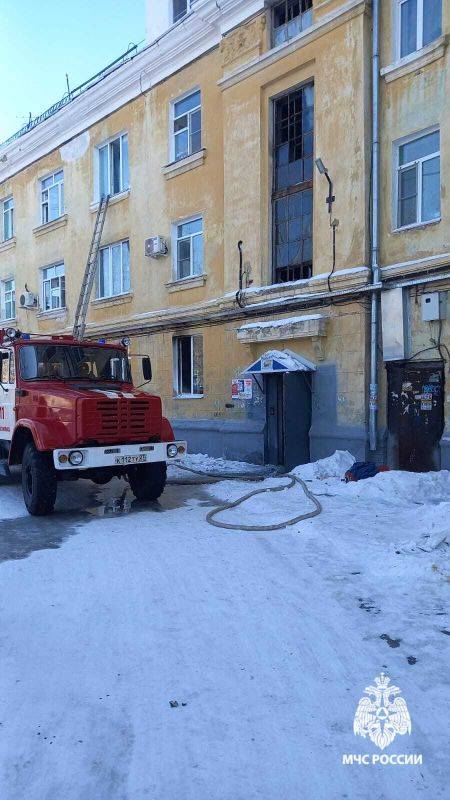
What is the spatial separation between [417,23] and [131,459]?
29.7 feet

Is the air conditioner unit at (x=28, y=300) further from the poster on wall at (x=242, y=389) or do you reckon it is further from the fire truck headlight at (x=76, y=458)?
the fire truck headlight at (x=76, y=458)

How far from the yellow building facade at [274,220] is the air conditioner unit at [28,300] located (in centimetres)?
256

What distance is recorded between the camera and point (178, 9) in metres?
15.5

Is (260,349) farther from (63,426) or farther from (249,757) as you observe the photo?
(249,757)

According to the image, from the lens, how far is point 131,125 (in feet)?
53.4

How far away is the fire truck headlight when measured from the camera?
289 inches

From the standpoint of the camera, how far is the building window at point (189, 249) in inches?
574

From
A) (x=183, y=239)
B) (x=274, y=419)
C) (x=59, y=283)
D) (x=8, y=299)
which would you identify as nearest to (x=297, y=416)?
(x=274, y=419)

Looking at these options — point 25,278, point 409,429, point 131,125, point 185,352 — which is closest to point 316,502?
point 409,429

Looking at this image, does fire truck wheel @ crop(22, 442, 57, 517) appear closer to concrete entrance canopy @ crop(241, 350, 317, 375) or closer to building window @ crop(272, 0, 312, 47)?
concrete entrance canopy @ crop(241, 350, 317, 375)

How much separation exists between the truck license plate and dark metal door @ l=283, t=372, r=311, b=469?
4.45 metres

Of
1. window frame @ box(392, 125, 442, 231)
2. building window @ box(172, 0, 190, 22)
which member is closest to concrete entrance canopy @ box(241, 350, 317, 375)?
window frame @ box(392, 125, 442, 231)

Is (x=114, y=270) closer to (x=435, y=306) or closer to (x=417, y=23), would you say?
(x=417, y=23)

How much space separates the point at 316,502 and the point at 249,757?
5248mm
